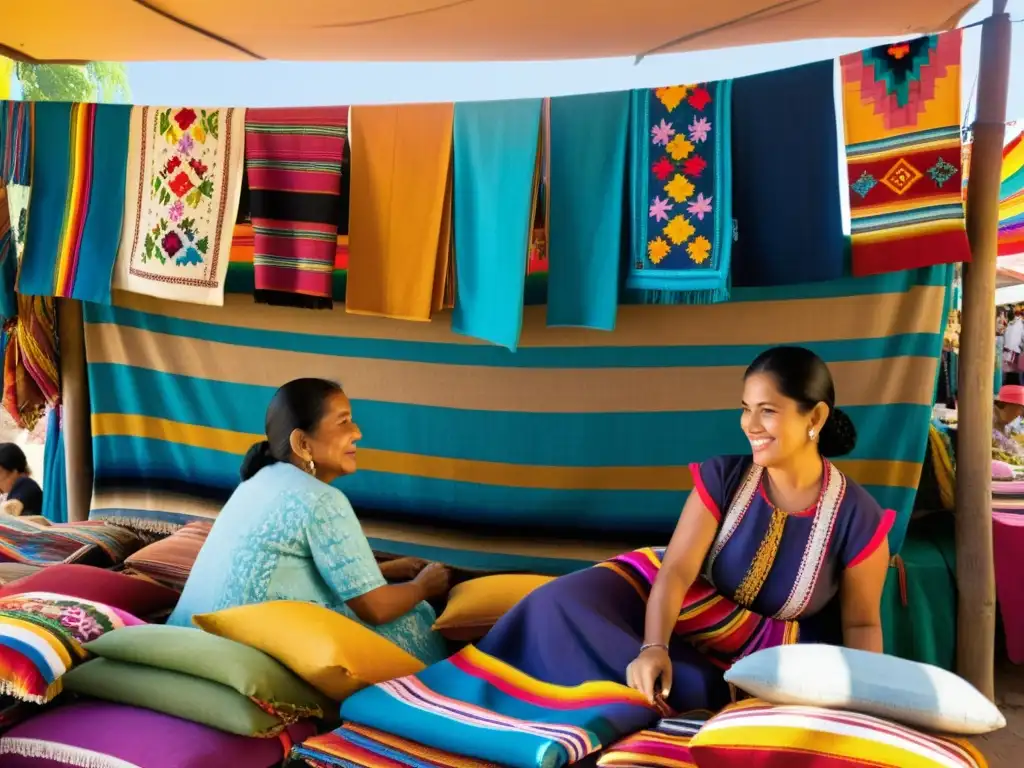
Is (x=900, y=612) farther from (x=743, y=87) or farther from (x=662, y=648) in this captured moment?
(x=743, y=87)

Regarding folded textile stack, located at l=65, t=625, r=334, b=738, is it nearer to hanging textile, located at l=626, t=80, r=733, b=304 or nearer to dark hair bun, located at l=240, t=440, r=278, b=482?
dark hair bun, located at l=240, t=440, r=278, b=482

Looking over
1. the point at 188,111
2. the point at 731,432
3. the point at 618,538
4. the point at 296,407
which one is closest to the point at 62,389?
the point at 188,111

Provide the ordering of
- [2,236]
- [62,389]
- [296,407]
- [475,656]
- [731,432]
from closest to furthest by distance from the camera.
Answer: [475,656], [296,407], [731,432], [2,236], [62,389]

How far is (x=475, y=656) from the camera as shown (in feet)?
8.00

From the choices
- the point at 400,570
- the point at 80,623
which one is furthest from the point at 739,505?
the point at 80,623

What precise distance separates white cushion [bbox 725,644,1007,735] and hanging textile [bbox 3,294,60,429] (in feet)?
11.5

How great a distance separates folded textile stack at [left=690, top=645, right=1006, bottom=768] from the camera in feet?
5.47

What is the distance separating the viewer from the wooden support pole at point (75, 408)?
426 cm

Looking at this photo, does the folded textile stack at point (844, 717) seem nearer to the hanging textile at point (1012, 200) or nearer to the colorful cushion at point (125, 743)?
the colorful cushion at point (125, 743)

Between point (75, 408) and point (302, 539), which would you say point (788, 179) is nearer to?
point (302, 539)

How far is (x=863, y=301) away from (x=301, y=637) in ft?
7.02

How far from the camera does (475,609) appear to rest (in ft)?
9.19

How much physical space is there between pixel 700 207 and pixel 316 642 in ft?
5.86

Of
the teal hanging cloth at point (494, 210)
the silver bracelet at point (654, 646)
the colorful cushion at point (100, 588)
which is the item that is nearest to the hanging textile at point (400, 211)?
the teal hanging cloth at point (494, 210)
